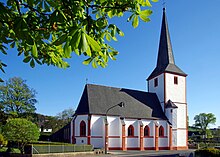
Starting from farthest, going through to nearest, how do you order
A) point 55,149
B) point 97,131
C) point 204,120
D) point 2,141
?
point 204,120 → point 97,131 → point 2,141 → point 55,149

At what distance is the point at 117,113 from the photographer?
147ft

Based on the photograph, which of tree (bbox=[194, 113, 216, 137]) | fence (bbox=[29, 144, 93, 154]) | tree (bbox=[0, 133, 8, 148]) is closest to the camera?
fence (bbox=[29, 144, 93, 154])

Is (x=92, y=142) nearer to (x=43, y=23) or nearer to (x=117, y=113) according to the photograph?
(x=117, y=113)

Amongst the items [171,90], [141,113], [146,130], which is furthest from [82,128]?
[171,90]

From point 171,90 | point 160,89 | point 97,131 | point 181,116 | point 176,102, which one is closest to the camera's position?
point 97,131

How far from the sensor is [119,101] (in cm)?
4725

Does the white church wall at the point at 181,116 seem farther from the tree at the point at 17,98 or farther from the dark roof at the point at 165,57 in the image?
the tree at the point at 17,98

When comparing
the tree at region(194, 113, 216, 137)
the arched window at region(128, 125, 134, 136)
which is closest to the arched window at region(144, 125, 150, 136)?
the arched window at region(128, 125, 134, 136)

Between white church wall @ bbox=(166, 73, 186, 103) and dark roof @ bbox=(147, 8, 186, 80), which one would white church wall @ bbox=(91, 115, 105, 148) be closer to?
white church wall @ bbox=(166, 73, 186, 103)

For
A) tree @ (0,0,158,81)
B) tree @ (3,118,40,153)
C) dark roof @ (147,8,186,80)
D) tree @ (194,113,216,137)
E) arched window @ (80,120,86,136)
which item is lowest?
tree @ (194,113,216,137)

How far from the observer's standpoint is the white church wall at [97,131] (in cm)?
4212

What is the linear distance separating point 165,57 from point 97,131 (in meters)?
21.0

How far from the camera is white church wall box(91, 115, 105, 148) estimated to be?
42.1 metres

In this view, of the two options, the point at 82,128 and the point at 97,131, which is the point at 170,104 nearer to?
the point at 97,131
